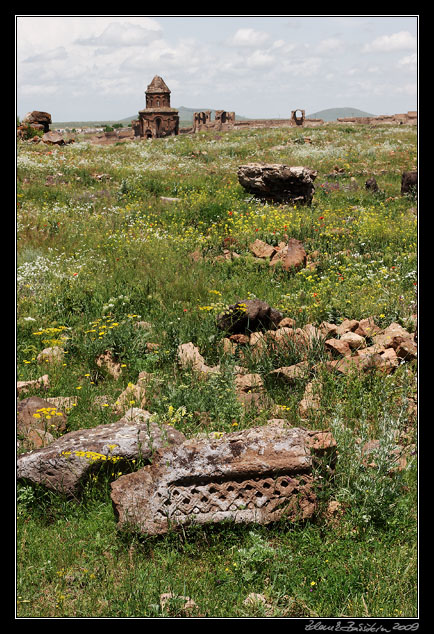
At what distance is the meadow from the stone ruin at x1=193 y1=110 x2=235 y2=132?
4380cm

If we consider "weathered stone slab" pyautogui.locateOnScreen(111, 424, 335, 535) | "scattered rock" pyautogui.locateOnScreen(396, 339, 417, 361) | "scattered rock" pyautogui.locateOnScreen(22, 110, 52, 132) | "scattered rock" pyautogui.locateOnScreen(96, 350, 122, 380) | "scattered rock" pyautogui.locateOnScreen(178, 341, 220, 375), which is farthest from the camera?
"scattered rock" pyautogui.locateOnScreen(22, 110, 52, 132)

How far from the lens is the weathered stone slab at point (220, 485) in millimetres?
3598

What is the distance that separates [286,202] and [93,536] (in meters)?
11.6

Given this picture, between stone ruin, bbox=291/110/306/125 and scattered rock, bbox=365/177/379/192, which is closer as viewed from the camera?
scattered rock, bbox=365/177/379/192

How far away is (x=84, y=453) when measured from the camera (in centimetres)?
398

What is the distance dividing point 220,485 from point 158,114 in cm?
5221

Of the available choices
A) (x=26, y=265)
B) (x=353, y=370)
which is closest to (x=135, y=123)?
A: (x=26, y=265)

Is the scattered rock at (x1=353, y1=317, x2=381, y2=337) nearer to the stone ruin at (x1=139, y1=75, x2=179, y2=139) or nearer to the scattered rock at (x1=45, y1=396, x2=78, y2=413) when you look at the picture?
the scattered rock at (x1=45, y1=396, x2=78, y2=413)

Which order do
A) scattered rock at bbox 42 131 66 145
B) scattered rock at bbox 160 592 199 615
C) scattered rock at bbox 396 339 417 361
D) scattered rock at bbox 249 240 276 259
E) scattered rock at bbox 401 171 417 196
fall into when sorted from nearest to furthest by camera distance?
scattered rock at bbox 160 592 199 615
scattered rock at bbox 396 339 417 361
scattered rock at bbox 249 240 276 259
scattered rock at bbox 401 171 417 196
scattered rock at bbox 42 131 66 145

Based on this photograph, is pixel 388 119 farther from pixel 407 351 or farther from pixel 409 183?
pixel 407 351

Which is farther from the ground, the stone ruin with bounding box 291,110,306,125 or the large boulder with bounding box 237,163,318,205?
the stone ruin with bounding box 291,110,306,125

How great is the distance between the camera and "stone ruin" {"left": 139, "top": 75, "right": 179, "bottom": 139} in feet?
166

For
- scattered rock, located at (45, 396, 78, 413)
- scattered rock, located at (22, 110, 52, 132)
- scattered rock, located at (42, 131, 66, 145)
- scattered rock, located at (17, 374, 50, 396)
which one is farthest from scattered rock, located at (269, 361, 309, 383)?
scattered rock, located at (22, 110, 52, 132)

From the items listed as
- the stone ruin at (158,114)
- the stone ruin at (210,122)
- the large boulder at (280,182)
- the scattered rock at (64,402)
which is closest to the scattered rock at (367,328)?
the scattered rock at (64,402)
